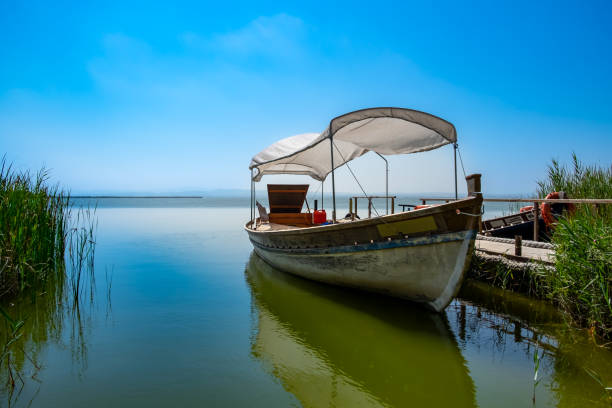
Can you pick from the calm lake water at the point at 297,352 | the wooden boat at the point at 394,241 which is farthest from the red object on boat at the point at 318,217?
the calm lake water at the point at 297,352

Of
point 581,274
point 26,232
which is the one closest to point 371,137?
point 581,274

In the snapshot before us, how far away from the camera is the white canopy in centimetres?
523

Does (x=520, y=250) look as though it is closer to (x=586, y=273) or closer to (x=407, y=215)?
(x=586, y=273)

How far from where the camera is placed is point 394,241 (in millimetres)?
4547

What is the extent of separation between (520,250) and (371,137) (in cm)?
305

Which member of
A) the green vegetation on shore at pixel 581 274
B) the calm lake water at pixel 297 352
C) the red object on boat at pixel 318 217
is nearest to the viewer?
the calm lake water at pixel 297 352

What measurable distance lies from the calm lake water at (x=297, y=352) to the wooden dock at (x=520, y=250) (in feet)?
2.08

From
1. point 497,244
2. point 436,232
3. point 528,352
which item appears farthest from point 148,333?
point 497,244

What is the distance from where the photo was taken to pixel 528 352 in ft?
12.3

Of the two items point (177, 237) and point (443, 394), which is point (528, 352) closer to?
point (443, 394)

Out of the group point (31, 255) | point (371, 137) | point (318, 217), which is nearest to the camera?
point (31, 255)

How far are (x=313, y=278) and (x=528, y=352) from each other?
3.37 m

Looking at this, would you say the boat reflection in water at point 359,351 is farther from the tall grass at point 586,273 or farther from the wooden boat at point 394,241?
the tall grass at point 586,273

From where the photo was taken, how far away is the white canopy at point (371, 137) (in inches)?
206
